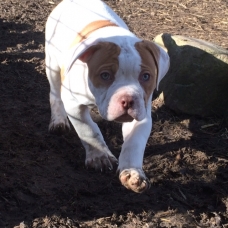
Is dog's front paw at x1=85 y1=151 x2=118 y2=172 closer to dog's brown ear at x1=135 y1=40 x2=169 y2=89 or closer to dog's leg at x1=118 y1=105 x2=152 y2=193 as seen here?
dog's leg at x1=118 y1=105 x2=152 y2=193

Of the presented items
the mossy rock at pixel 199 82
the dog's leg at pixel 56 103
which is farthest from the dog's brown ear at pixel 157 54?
the mossy rock at pixel 199 82

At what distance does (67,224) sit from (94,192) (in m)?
0.48

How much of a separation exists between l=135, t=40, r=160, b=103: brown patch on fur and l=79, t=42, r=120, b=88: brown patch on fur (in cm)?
17

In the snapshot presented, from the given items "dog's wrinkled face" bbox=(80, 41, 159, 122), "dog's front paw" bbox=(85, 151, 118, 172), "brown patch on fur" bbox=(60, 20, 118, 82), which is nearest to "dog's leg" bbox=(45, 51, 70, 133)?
→ "brown patch on fur" bbox=(60, 20, 118, 82)

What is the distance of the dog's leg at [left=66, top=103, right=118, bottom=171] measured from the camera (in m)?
4.46

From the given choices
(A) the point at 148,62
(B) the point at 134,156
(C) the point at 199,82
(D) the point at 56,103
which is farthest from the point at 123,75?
(C) the point at 199,82

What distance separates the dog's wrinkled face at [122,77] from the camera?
12.6 ft

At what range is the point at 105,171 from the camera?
447 centimetres

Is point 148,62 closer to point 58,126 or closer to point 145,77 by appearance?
point 145,77

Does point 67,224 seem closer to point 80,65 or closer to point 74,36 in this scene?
point 80,65

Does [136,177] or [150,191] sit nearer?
[136,177]

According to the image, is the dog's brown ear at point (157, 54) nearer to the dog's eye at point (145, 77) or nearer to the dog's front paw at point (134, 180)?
the dog's eye at point (145, 77)

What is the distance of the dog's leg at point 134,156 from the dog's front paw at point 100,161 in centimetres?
26

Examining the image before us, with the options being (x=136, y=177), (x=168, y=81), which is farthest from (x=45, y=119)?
(x=136, y=177)
